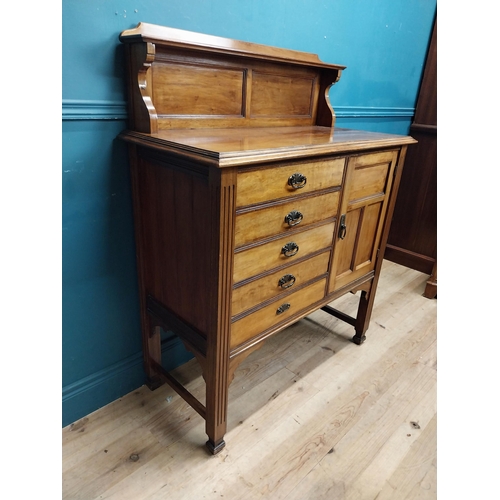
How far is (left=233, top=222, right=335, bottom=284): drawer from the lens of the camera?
1238mm

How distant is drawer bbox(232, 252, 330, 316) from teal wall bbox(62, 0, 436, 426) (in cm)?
53

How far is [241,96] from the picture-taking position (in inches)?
62.3

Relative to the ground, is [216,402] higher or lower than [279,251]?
lower

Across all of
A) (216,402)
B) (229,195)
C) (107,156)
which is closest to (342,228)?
(229,195)

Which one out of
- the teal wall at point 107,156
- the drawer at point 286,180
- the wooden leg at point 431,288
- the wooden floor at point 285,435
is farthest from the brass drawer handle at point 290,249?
the wooden leg at point 431,288

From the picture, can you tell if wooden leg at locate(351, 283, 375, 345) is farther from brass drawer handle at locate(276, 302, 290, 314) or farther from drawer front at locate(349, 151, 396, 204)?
brass drawer handle at locate(276, 302, 290, 314)

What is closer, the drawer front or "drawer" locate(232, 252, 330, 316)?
"drawer" locate(232, 252, 330, 316)

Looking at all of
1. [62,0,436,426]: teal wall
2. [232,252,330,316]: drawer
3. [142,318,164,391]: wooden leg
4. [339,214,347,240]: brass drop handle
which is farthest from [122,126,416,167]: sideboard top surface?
[142,318,164,391]: wooden leg

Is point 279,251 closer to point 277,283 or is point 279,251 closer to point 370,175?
point 277,283

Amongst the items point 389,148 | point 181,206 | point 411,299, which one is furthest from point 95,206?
point 411,299

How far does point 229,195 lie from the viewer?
3.53 feet

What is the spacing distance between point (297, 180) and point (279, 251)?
25 centimetres

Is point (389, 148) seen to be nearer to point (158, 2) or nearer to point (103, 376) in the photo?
point (158, 2)

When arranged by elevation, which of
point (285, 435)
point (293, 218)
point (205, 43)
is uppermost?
point (205, 43)
